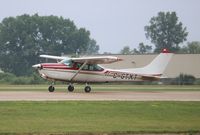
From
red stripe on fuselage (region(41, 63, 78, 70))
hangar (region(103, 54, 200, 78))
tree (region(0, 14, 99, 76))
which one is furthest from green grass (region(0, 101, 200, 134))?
tree (region(0, 14, 99, 76))

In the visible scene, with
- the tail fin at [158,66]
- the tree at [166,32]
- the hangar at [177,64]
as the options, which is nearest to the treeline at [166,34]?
the tree at [166,32]

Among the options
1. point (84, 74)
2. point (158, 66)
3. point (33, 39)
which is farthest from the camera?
point (33, 39)

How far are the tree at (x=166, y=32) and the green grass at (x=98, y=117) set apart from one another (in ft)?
385

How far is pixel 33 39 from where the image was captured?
427 ft

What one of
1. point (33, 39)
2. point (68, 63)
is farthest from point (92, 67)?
point (33, 39)

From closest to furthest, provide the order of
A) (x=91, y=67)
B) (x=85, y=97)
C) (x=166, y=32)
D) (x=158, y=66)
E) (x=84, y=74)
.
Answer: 1. (x=85, y=97)
2. (x=84, y=74)
3. (x=91, y=67)
4. (x=158, y=66)
5. (x=166, y=32)

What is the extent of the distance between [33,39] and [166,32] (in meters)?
38.1

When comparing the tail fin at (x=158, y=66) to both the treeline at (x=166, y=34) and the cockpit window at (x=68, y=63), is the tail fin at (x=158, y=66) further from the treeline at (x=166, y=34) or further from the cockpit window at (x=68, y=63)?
the treeline at (x=166, y=34)

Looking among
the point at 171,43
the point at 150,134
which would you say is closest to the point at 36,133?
the point at 150,134

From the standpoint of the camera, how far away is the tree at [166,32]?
149250mm

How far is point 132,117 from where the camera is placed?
24.5 m

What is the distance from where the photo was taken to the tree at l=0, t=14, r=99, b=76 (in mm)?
126188

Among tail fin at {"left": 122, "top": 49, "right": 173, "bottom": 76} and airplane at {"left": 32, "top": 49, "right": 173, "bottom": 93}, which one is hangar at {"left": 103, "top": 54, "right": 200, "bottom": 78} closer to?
tail fin at {"left": 122, "top": 49, "right": 173, "bottom": 76}

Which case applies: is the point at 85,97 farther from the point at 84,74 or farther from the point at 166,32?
the point at 166,32
